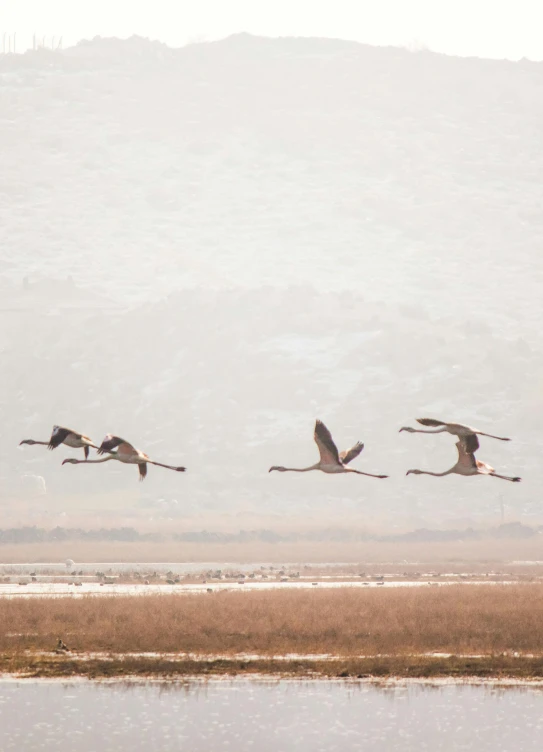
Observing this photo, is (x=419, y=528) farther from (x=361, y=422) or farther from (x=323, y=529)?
(x=361, y=422)

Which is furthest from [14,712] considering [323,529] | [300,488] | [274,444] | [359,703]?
[274,444]

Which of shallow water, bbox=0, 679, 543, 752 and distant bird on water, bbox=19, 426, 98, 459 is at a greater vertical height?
distant bird on water, bbox=19, 426, 98, 459

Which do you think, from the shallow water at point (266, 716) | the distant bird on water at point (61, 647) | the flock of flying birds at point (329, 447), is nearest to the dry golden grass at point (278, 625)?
the distant bird on water at point (61, 647)

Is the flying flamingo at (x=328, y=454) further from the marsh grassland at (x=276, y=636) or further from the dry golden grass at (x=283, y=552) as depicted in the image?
the dry golden grass at (x=283, y=552)

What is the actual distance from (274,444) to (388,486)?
19.8 meters

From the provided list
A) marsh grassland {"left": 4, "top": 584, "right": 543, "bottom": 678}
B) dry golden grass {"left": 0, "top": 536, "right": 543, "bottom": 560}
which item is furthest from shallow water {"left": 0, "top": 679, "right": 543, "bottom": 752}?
dry golden grass {"left": 0, "top": 536, "right": 543, "bottom": 560}

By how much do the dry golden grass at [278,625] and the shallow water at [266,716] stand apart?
6085 millimetres

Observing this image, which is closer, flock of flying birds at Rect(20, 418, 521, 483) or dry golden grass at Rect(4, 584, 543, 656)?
flock of flying birds at Rect(20, 418, 521, 483)

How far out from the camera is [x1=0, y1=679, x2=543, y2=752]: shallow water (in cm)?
2633

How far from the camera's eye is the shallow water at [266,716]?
26.3m

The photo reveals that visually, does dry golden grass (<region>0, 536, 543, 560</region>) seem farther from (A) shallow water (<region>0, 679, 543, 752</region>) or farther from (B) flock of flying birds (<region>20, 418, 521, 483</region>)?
(A) shallow water (<region>0, 679, 543, 752</region>)

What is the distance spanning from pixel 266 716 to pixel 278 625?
536 inches

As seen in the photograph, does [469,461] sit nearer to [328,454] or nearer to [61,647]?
[328,454]

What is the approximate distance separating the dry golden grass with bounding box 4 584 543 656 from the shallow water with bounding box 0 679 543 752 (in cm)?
609
